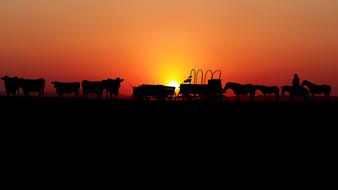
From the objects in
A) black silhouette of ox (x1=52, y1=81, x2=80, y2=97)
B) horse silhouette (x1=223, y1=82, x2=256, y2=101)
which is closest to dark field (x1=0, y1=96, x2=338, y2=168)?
horse silhouette (x1=223, y1=82, x2=256, y2=101)

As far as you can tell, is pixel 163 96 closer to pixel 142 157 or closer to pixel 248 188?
pixel 142 157

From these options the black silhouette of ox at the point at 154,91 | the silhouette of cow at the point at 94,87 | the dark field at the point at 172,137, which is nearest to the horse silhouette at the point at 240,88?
the black silhouette of ox at the point at 154,91

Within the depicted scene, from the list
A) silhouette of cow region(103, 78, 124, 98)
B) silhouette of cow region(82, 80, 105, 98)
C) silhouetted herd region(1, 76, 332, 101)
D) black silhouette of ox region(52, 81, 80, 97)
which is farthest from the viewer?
black silhouette of ox region(52, 81, 80, 97)

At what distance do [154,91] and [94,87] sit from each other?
9.43 metres

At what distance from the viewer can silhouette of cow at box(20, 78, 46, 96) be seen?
143 feet

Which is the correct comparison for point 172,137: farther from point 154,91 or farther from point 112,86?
point 112,86

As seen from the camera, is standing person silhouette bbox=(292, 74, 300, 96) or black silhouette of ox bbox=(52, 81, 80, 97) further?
black silhouette of ox bbox=(52, 81, 80, 97)

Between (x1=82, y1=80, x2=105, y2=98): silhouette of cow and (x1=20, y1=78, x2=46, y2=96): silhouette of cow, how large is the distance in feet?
10.8

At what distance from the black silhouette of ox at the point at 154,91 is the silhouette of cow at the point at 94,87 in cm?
701

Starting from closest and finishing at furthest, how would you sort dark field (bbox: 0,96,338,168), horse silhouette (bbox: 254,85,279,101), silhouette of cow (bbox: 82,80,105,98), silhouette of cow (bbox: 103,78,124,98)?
dark field (bbox: 0,96,338,168) < silhouette of cow (bbox: 103,78,124,98) < silhouette of cow (bbox: 82,80,105,98) < horse silhouette (bbox: 254,85,279,101)

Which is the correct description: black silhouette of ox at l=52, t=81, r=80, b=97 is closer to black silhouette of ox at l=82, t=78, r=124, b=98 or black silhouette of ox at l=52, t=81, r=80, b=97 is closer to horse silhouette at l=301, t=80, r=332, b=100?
black silhouette of ox at l=82, t=78, r=124, b=98

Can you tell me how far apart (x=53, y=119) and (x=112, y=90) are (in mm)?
27003

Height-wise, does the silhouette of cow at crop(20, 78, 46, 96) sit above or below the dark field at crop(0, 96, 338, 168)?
above

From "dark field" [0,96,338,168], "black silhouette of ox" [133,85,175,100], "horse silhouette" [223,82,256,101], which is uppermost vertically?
"horse silhouette" [223,82,256,101]
